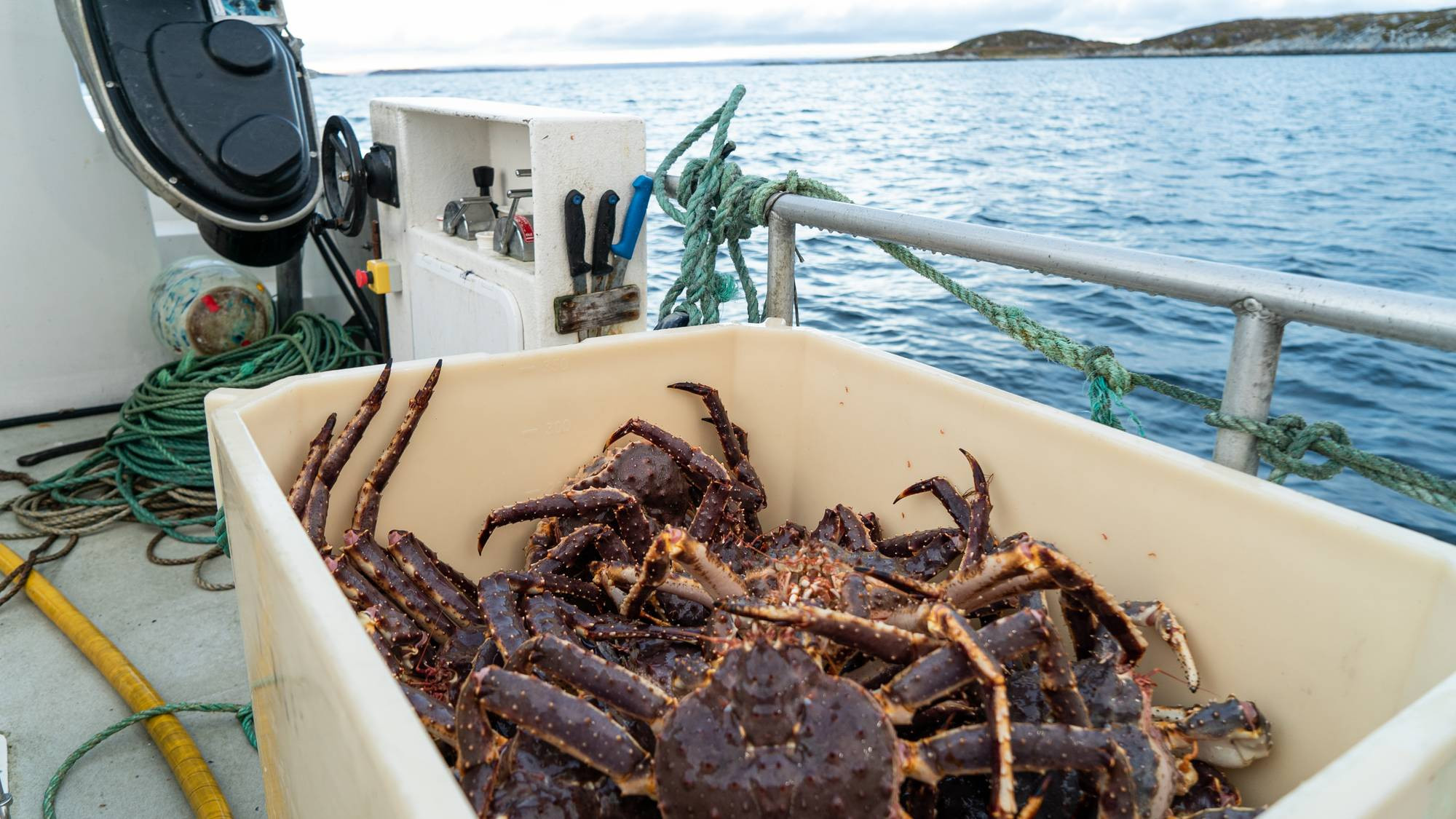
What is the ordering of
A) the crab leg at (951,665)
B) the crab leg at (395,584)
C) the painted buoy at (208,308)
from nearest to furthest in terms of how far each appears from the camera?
the crab leg at (951,665) → the crab leg at (395,584) → the painted buoy at (208,308)

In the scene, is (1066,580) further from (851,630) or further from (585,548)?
(585,548)

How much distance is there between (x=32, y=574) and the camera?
2543 millimetres

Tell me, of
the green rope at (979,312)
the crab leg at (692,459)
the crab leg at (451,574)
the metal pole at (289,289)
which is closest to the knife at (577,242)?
the green rope at (979,312)

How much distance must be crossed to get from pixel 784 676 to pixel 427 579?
768 mm

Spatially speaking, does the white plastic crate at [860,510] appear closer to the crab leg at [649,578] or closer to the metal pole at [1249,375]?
the metal pole at [1249,375]

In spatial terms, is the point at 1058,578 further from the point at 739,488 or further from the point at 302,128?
the point at 302,128

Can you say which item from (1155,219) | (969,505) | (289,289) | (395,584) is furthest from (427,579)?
(1155,219)

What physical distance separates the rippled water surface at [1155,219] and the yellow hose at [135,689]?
227 cm

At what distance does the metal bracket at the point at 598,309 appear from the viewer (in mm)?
2301

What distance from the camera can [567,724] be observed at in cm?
101

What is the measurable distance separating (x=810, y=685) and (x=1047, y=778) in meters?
Result: 0.28

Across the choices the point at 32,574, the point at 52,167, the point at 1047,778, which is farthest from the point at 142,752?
the point at 52,167

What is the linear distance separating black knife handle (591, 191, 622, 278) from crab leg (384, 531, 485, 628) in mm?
988

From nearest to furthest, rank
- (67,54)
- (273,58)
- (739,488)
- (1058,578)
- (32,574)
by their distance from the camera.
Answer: (1058,578) < (739,488) < (32,574) < (273,58) < (67,54)
